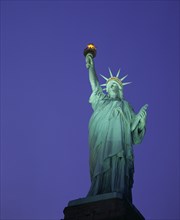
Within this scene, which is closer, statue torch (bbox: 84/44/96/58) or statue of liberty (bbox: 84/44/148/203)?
statue of liberty (bbox: 84/44/148/203)

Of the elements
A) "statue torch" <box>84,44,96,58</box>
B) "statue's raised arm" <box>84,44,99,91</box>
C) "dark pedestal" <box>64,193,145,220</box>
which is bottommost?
"dark pedestal" <box>64,193,145,220</box>

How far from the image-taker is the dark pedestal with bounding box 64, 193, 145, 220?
26.7 feet

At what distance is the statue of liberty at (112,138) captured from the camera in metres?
9.30

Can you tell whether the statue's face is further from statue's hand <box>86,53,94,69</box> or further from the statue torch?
the statue torch

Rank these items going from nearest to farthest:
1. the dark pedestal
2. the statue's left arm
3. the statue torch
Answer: the dark pedestal, the statue's left arm, the statue torch

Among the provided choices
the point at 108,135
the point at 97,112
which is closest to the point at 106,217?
the point at 108,135

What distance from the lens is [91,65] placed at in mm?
12008

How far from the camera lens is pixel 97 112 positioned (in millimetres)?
10953

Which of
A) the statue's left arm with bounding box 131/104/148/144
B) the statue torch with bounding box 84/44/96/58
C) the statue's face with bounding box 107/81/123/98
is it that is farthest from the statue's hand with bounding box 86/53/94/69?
the statue's left arm with bounding box 131/104/148/144

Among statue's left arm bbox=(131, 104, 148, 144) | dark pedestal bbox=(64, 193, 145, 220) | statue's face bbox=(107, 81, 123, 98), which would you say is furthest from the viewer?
statue's face bbox=(107, 81, 123, 98)

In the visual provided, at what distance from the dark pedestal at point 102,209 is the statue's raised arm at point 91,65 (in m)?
3.97

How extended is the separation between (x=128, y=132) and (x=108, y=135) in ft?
1.89

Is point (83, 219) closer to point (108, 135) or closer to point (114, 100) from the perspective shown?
point (108, 135)

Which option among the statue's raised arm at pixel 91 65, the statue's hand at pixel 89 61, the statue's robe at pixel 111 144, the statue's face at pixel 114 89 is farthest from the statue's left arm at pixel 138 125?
the statue's hand at pixel 89 61
